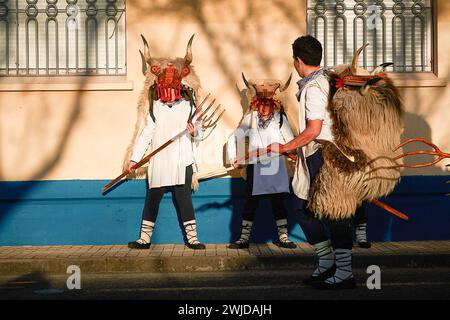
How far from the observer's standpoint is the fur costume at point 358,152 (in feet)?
24.8

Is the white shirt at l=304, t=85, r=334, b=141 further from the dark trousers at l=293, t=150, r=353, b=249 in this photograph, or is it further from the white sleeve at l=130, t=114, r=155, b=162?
the white sleeve at l=130, t=114, r=155, b=162

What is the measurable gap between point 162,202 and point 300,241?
5.70 feet

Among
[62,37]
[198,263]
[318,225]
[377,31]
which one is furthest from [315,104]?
[62,37]

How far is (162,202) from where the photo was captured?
1071 centimetres

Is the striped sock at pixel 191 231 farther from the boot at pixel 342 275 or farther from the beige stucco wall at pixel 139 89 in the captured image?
the boot at pixel 342 275

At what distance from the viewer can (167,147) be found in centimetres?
1034

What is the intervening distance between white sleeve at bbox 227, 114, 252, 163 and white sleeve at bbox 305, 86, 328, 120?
2.77 metres

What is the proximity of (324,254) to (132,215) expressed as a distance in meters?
3.46

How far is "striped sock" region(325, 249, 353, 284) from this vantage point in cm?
763

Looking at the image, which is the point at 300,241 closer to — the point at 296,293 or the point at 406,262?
the point at 406,262

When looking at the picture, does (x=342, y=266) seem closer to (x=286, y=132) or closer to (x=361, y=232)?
(x=361, y=232)

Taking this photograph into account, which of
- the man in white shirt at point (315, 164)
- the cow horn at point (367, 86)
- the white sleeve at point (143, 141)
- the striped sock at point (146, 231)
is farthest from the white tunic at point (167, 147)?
the cow horn at point (367, 86)
